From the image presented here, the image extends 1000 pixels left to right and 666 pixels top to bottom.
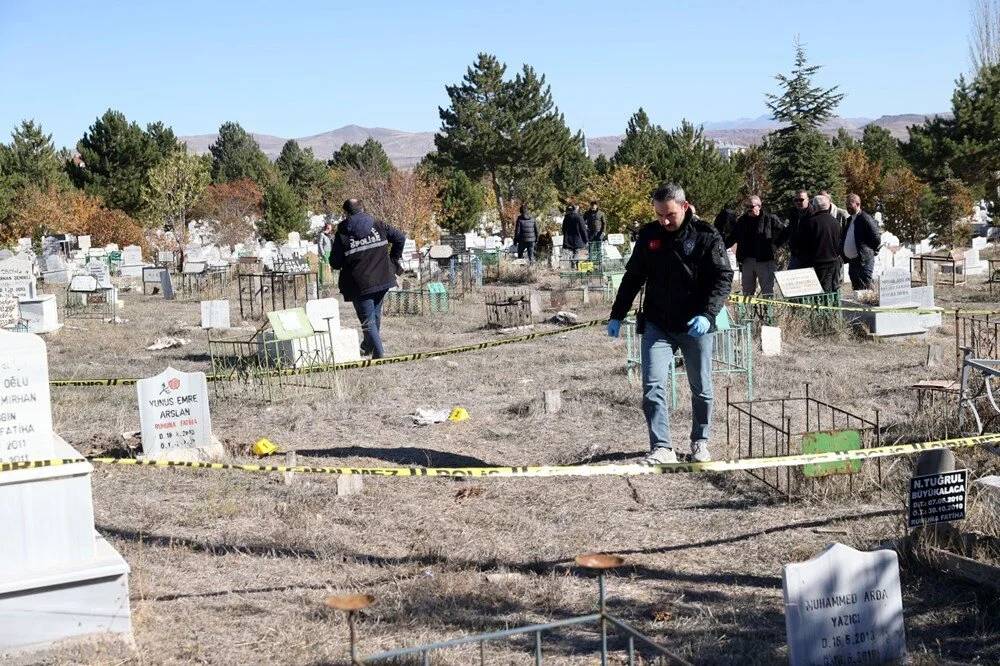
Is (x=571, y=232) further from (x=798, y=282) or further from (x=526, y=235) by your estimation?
(x=798, y=282)

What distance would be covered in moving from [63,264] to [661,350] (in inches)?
911

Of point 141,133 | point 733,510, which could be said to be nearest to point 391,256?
point 733,510

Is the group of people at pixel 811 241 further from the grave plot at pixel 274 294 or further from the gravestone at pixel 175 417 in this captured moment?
the gravestone at pixel 175 417

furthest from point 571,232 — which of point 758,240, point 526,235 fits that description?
point 758,240

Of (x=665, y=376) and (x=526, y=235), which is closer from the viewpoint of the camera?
(x=665, y=376)

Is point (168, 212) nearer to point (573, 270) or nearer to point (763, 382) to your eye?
point (573, 270)

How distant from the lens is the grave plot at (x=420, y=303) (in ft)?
56.6

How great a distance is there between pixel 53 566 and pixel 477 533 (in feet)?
6.92

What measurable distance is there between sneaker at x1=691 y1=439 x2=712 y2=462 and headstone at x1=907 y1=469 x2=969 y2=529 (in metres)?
1.90

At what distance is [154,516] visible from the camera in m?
6.16

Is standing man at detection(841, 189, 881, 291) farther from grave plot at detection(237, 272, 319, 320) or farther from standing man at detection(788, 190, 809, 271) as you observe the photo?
grave plot at detection(237, 272, 319, 320)

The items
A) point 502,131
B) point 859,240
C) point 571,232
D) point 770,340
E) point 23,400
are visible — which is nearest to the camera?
point 23,400

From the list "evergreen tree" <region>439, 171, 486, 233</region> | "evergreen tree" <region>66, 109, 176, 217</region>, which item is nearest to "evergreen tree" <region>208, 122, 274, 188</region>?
"evergreen tree" <region>66, 109, 176, 217</region>

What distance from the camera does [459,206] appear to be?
4025 cm
